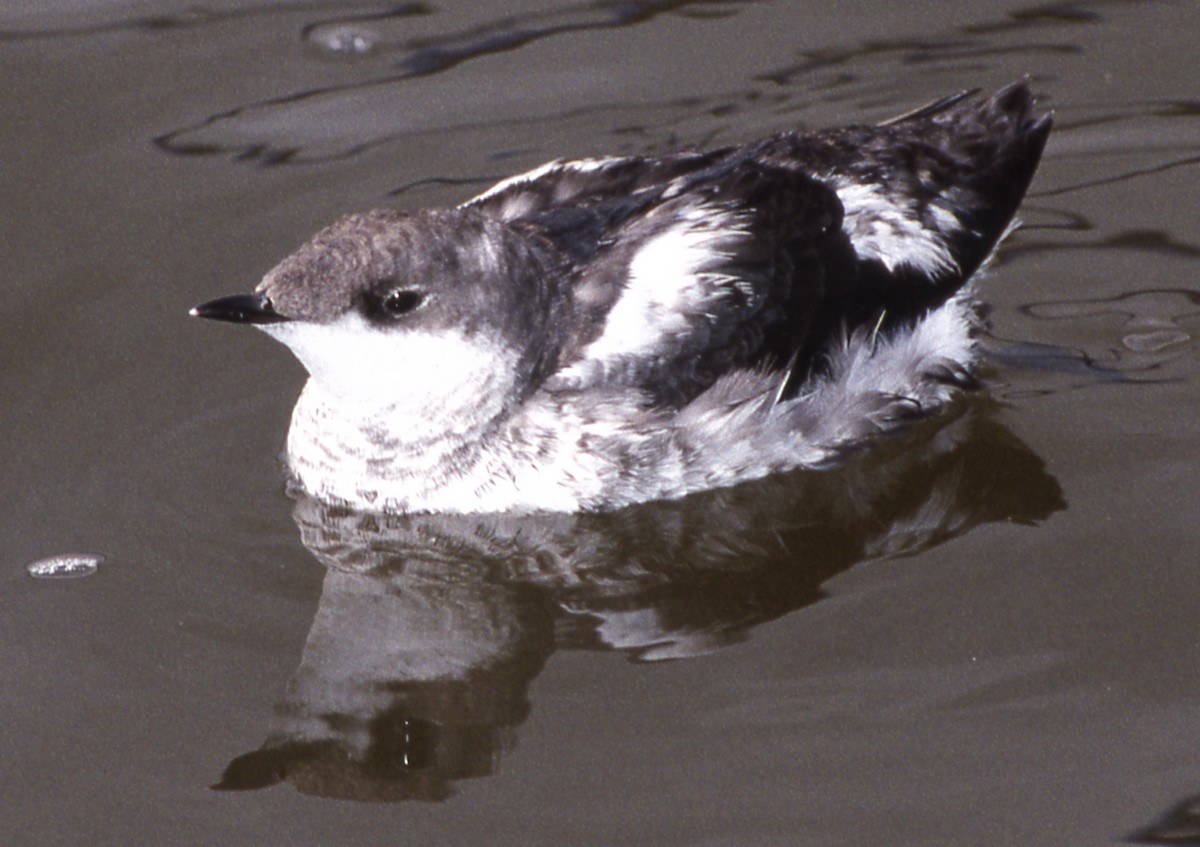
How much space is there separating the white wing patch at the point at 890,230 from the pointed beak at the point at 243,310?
7.10 feet

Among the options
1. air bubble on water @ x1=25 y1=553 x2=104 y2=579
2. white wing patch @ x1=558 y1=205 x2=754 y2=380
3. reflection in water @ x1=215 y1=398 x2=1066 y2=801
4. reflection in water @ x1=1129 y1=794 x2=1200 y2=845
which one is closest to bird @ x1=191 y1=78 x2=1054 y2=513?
white wing patch @ x1=558 y1=205 x2=754 y2=380

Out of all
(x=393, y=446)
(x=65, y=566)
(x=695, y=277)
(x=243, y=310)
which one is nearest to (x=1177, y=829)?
(x=695, y=277)

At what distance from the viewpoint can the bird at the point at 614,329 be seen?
6277mm

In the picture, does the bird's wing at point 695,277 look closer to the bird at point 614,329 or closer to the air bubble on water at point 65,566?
the bird at point 614,329

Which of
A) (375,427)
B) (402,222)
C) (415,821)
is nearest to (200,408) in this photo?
(375,427)

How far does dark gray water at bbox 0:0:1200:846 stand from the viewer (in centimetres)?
565

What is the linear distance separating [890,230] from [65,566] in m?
3.22

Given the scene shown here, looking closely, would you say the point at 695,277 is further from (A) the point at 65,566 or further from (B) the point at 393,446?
(A) the point at 65,566

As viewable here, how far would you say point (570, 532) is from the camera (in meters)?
6.71

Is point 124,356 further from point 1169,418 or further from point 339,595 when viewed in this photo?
point 1169,418

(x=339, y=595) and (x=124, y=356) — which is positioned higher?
(x=124, y=356)

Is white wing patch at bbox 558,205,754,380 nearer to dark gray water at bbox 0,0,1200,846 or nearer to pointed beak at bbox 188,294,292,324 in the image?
dark gray water at bbox 0,0,1200,846

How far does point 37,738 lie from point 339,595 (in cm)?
113

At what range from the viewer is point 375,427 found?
6605mm
